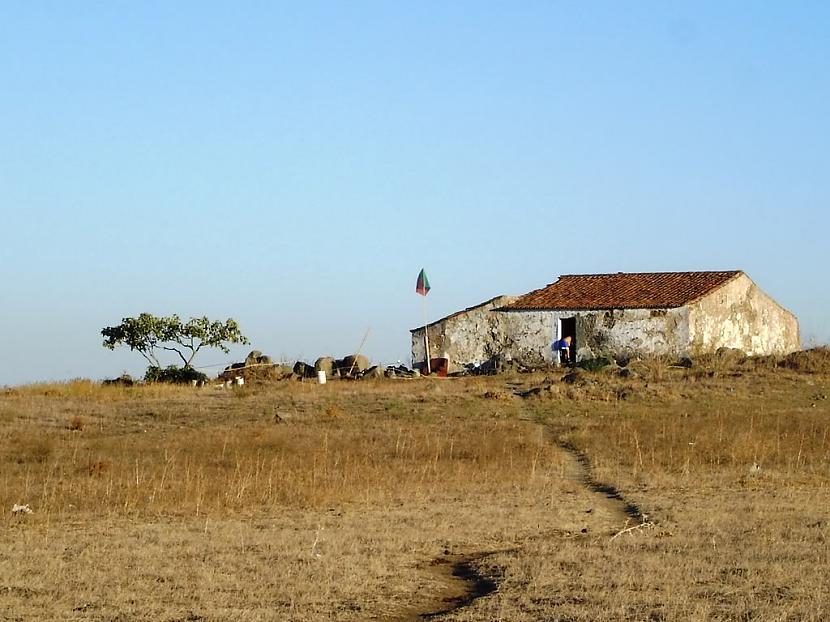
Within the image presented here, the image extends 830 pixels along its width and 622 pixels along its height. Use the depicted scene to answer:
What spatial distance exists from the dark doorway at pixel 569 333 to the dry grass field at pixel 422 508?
553 inches

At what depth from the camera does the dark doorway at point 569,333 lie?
4612 cm

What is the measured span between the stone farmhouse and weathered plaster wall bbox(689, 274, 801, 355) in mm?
41

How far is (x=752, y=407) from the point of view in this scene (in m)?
28.9

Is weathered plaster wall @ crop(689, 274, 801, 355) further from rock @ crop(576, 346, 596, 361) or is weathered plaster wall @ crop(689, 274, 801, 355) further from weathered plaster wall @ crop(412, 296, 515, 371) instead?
weathered plaster wall @ crop(412, 296, 515, 371)

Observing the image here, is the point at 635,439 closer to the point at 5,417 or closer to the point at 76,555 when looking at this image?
the point at 76,555

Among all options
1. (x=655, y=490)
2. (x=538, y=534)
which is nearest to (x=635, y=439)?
(x=655, y=490)

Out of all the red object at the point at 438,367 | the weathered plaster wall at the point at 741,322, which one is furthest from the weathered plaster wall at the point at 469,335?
the weathered plaster wall at the point at 741,322

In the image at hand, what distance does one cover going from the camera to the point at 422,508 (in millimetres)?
15391

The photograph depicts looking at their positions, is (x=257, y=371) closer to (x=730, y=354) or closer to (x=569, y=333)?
(x=569, y=333)

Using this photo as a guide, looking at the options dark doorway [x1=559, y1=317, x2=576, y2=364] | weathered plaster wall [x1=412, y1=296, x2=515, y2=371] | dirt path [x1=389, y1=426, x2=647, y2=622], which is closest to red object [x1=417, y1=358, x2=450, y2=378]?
weathered plaster wall [x1=412, y1=296, x2=515, y2=371]

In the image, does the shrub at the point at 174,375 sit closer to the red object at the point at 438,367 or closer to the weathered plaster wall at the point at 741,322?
the red object at the point at 438,367

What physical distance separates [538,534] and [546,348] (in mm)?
33484

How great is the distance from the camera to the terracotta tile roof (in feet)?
147

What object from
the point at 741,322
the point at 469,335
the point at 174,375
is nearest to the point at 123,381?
the point at 174,375
